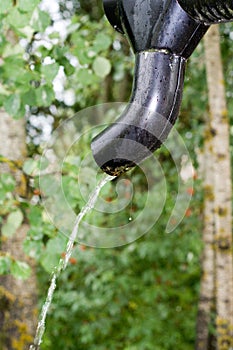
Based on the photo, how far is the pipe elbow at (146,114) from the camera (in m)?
0.74

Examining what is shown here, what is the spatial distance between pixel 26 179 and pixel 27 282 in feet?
2.24

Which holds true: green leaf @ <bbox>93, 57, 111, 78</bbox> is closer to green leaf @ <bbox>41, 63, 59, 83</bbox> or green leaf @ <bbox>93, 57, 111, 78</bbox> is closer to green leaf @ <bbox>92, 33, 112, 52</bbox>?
green leaf @ <bbox>92, 33, 112, 52</bbox>

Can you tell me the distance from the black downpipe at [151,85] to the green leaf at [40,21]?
0.95m

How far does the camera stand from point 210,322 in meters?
3.27

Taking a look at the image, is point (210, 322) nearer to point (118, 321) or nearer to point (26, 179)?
point (118, 321)

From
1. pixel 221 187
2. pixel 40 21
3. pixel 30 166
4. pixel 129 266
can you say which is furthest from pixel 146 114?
pixel 129 266

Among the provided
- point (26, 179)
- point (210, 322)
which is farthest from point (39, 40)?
point (210, 322)

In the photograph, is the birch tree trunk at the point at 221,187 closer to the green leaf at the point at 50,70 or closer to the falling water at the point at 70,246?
the green leaf at the point at 50,70

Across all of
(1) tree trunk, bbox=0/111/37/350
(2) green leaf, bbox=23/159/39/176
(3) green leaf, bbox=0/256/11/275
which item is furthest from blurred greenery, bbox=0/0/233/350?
(3) green leaf, bbox=0/256/11/275

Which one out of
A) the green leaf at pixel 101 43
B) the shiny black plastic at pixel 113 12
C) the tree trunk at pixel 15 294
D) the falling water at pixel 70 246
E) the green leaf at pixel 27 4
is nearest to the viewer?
the shiny black plastic at pixel 113 12

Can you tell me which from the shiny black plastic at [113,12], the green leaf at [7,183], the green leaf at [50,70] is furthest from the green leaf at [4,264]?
the shiny black plastic at [113,12]

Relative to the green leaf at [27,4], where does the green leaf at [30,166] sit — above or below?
below

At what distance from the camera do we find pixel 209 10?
28.7 inches

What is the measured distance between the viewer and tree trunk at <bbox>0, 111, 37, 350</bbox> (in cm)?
249
